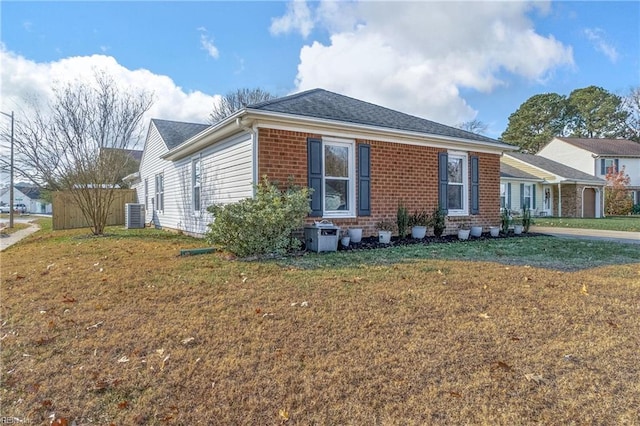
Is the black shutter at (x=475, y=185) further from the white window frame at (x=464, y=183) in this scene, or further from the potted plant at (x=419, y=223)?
the potted plant at (x=419, y=223)

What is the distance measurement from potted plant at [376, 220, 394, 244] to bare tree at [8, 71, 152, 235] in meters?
9.11

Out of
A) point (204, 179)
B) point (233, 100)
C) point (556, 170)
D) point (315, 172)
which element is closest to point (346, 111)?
point (315, 172)

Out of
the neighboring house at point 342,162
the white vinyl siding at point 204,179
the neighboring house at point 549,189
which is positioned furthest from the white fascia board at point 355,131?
the neighboring house at point 549,189

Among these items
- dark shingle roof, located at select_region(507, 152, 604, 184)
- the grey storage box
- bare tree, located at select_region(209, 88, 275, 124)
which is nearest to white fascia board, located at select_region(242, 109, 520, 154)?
the grey storage box

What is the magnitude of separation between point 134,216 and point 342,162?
10926 millimetres

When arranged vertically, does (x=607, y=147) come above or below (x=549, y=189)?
above

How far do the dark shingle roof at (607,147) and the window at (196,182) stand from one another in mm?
34308

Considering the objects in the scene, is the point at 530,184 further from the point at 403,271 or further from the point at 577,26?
the point at 403,271

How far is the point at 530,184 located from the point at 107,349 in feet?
88.9

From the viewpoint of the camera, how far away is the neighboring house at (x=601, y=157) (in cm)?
3238

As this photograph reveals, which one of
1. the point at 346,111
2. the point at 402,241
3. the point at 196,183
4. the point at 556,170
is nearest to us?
the point at 402,241

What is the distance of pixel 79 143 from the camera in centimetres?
1244

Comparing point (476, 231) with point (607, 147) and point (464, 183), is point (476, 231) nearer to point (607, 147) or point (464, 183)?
point (464, 183)

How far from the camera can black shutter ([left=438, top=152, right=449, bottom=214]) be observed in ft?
33.9
